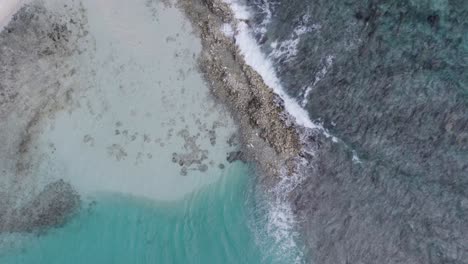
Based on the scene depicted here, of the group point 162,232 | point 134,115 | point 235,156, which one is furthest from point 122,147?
point 235,156

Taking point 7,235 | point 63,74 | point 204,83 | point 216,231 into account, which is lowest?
point 7,235

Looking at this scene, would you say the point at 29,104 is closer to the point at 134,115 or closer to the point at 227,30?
the point at 134,115

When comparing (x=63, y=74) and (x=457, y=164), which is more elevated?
(x=457, y=164)

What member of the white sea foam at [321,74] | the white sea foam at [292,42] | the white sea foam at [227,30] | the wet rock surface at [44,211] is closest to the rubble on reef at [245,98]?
the white sea foam at [227,30]

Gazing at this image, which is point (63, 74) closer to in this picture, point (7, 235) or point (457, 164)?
point (7, 235)

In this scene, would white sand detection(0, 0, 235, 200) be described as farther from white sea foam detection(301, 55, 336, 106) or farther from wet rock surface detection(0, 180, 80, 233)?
white sea foam detection(301, 55, 336, 106)

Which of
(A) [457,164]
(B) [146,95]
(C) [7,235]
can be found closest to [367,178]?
(A) [457,164]
